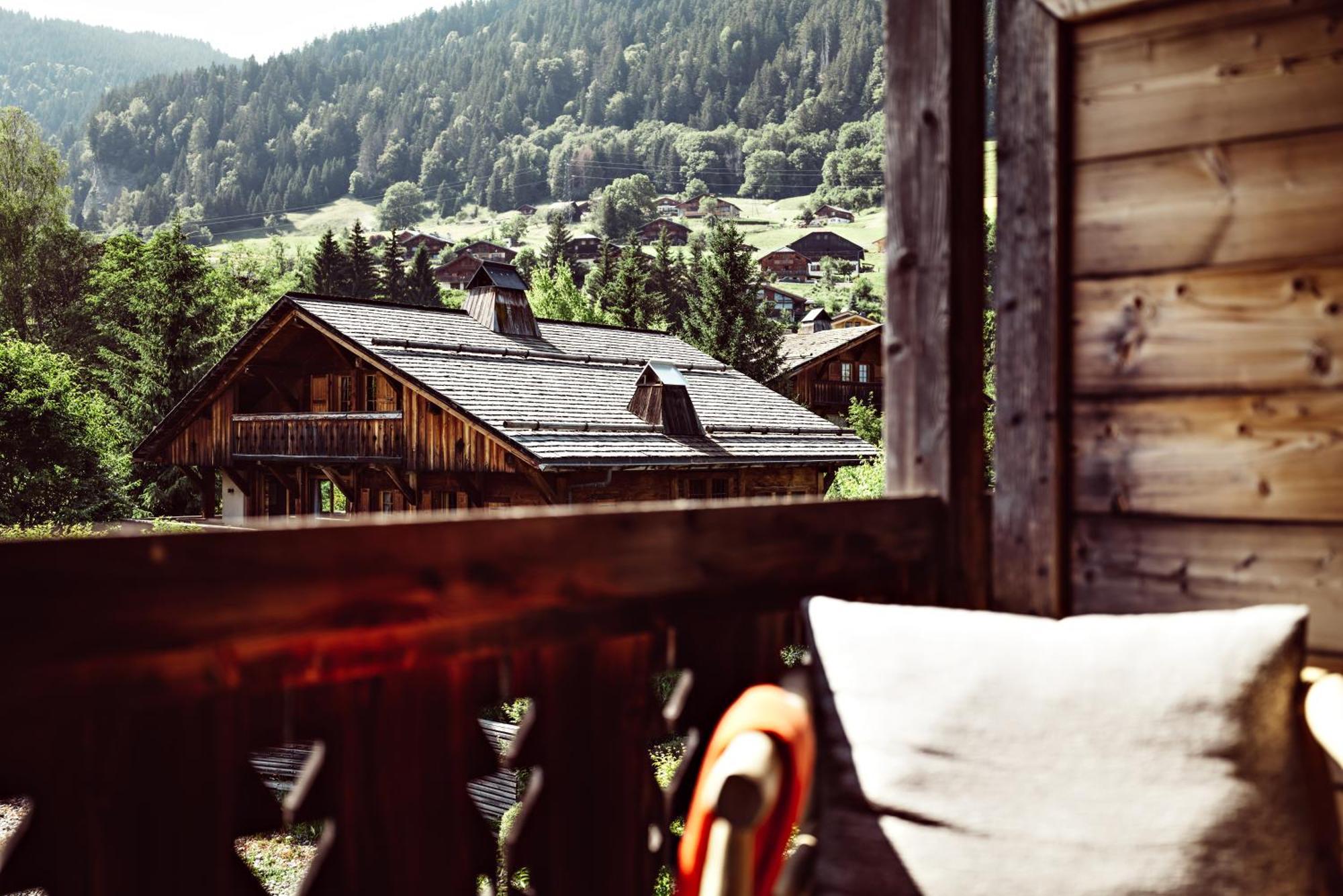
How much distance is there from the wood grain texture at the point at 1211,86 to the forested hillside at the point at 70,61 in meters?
119

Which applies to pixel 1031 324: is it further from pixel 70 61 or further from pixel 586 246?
pixel 70 61

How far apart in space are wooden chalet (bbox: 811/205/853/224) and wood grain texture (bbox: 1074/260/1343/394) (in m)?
65.0

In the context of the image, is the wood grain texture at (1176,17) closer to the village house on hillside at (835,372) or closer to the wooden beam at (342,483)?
the wooden beam at (342,483)

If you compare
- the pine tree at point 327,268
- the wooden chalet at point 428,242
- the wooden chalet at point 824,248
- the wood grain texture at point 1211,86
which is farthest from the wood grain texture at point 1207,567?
the wooden chalet at point 428,242

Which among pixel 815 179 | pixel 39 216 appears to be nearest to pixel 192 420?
pixel 39 216

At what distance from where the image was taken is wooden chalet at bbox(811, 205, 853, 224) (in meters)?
65.1

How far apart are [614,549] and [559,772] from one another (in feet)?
0.81

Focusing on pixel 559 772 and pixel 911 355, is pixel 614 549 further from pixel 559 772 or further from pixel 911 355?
pixel 911 355

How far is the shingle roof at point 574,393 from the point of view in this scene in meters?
13.2

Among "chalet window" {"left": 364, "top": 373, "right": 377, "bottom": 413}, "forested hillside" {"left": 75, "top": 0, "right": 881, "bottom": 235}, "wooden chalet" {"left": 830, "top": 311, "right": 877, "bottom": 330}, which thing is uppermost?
"forested hillside" {"left": 75, "top": 0, "right": 881, "bottom": 235}

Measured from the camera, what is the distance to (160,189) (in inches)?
3216

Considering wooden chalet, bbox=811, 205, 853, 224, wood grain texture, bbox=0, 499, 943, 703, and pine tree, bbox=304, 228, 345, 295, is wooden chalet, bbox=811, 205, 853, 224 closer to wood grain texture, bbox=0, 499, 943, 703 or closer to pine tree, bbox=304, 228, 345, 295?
pine tree, bbox=304, 228, 345, 295

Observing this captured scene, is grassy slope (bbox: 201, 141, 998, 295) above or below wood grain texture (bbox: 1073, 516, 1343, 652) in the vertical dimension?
above

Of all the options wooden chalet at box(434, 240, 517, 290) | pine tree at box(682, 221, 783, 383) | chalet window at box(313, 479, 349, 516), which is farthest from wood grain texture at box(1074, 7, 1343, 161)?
wooden chalet at box(434, 240, 517, 290)
